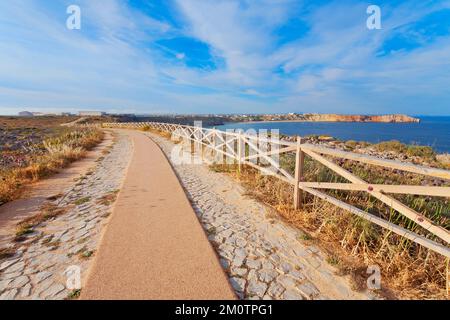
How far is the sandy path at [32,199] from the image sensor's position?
12.5 ft

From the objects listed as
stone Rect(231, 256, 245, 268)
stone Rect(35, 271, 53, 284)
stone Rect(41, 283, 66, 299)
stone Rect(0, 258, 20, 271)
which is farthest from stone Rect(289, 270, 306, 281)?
stone Rect(0, 258, 20, 271)

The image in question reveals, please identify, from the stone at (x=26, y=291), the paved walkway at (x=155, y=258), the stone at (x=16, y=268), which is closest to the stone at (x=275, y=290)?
the paved walkway at (x=155, y=258)

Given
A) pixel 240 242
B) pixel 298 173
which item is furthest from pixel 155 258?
pixel 298 173

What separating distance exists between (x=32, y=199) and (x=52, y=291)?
3.78 m

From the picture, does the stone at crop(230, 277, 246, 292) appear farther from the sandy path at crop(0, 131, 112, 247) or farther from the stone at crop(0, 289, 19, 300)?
the sandy path at crop(0, 131, 112, 247)

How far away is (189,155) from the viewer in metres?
11.2

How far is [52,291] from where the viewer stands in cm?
238

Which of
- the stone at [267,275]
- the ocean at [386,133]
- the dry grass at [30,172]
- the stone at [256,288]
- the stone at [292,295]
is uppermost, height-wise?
the ocean at [386,133]

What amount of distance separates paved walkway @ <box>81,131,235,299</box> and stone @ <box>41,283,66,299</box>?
301 millimetres

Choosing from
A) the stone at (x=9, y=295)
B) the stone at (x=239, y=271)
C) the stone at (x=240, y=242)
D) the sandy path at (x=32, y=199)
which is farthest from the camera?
the sandy path at (x=32, y=199)

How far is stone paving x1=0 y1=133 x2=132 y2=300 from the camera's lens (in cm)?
244

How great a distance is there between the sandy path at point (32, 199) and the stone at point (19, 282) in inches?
45.5

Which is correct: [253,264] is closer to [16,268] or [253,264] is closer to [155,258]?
[155,258]

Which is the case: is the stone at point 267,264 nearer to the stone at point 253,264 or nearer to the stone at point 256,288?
the stone at point 253,264
